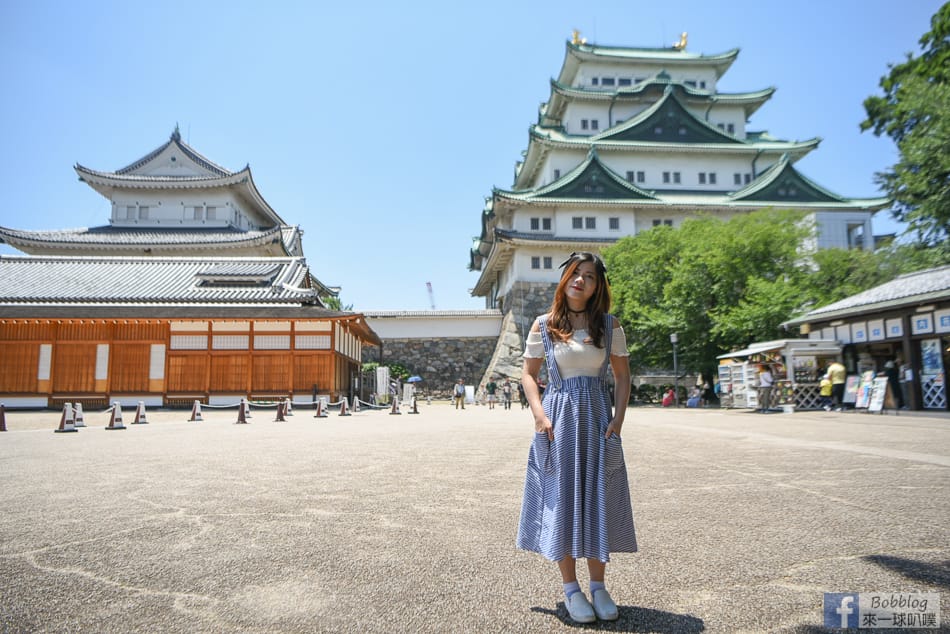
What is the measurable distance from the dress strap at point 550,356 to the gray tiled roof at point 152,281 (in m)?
21.0

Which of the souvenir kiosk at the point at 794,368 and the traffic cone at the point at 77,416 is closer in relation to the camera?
the traffic cone at the point at 77,416

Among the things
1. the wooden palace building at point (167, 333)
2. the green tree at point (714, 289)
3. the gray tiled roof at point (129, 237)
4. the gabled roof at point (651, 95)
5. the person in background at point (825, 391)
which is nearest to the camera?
the person in background at point (825, 391)

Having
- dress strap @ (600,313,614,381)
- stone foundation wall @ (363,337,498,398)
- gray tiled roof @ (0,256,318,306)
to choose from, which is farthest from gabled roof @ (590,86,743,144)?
dress strap @ (600,313,614,381)

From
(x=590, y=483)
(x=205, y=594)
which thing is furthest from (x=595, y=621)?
(x=205, y=594)

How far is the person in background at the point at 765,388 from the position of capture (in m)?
17.7

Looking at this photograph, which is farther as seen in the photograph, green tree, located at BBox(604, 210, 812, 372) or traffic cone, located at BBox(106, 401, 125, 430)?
green tree, located at BBox(604, 210, 812, 372)

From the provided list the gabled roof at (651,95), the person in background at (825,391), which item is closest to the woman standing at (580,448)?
the person in background at (825,391)

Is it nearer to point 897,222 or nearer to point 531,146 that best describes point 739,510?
point 897,222

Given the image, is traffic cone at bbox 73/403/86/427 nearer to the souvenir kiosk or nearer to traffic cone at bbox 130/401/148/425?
traffic cone at bbox 130/401/148/425

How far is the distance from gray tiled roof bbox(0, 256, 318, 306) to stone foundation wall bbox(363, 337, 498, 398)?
9589 millimetres

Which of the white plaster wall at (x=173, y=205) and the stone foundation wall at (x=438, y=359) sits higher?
the white plaster wall at (x=173, y=205)

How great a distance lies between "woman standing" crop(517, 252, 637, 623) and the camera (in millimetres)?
2744

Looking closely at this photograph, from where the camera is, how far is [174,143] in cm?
3634

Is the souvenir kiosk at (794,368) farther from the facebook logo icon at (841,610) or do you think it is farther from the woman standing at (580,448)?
the woman standing at (580,448)
